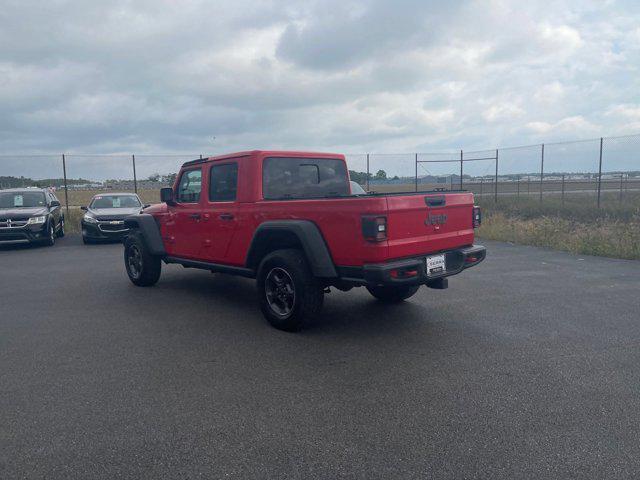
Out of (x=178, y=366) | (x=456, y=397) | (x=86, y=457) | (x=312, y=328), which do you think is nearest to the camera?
(x=86, y=457)

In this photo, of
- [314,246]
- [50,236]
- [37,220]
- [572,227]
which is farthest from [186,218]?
[572,227]

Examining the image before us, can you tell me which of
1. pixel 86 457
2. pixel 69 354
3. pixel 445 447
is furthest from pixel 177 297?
pixel 445 447

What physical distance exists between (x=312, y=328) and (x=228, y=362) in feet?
4.29

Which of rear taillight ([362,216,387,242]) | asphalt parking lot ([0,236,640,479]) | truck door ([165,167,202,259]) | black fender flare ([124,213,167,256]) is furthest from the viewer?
black fender flare ([124,213,167,256])

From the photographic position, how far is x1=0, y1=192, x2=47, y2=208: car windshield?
47.9ft

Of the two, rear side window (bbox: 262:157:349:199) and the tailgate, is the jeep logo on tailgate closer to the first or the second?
the tailgate

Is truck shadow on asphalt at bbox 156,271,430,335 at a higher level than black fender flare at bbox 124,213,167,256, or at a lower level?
lower

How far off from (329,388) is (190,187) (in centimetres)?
412

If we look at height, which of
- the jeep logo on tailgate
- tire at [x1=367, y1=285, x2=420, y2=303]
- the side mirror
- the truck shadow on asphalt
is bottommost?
the truck shadow on asphalt

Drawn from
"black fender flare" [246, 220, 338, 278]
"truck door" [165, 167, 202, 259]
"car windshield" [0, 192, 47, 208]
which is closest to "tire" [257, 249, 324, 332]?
"black fender flare" [246, 220, 338, 278]

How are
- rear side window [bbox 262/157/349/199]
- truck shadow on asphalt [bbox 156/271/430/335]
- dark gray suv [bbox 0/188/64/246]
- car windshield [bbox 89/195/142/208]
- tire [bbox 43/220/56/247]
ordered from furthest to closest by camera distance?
car windshield [bbox 89/195/142/208] → tire [bbox 43/220/56/247] → dark gray suv [bbox 0/188/64/246] → rear side window [bbox 262/157/349/199] → truck shadow on asphalt [bbox 156/271/430/335]

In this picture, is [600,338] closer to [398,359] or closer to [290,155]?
[398,359]

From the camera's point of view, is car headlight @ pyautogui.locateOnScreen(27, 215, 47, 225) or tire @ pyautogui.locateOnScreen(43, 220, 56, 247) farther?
tire @ pyautogui.locateOnScreen(43, 220, 56, 247)

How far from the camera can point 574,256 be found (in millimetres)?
10914
